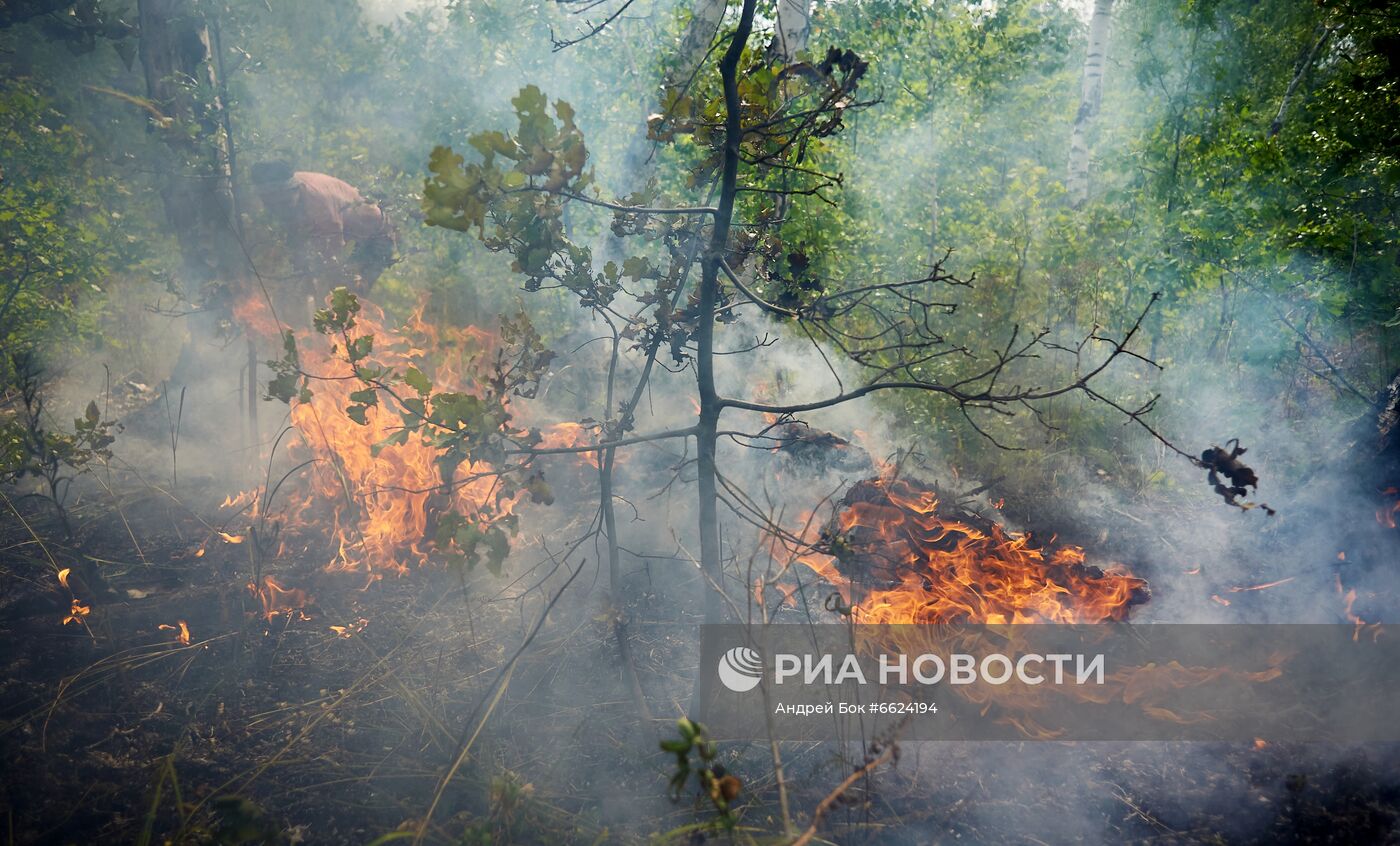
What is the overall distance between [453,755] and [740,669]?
5.21 feet

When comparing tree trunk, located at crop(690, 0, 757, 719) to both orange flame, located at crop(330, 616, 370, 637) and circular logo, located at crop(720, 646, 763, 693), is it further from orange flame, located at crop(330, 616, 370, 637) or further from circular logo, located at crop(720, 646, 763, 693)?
orange flame, located at crop(330, 616, 370, 637)

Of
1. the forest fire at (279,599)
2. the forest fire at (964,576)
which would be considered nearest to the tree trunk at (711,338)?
the forest fire at (964,576)

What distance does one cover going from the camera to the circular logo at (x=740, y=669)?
12.9 feet

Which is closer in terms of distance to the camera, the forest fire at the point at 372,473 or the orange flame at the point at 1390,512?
the orange flame at the point at 1390,512

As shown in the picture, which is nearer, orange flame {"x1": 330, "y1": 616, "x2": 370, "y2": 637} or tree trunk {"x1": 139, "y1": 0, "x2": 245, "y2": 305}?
orange flame {"x1": 330, "y1": 616, "x2": 370, "y2": 637}

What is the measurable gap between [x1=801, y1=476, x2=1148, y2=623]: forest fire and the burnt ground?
0.81 m

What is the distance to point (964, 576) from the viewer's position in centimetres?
450

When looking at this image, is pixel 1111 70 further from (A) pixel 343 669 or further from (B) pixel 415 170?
(A) pixel 343 669

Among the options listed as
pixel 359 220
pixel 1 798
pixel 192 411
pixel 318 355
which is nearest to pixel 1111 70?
pixel 359 220

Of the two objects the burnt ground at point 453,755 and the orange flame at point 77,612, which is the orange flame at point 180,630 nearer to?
the burnt ground at point 453,755

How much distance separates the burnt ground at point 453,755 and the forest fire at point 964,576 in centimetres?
81

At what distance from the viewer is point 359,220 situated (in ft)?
31.9

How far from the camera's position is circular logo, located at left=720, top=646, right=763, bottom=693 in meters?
3.94

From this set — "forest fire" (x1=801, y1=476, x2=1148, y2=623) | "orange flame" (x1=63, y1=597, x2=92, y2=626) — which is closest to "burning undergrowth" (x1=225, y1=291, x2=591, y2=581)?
"orange flame" (x1=63, y1=597, x2=92, y2=626)
